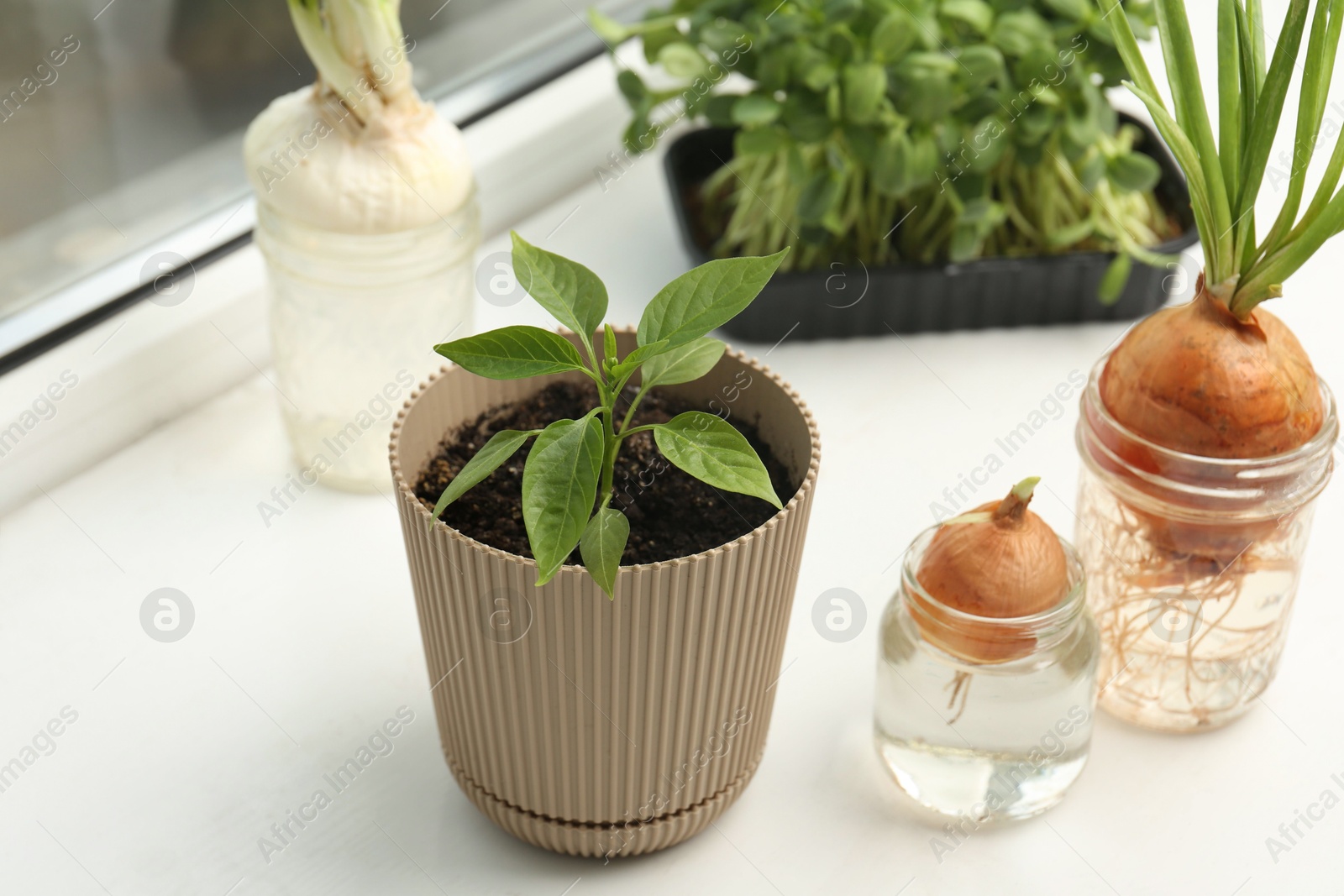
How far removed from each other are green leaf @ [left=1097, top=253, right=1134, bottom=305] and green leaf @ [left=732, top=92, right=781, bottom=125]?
A: 26 cm

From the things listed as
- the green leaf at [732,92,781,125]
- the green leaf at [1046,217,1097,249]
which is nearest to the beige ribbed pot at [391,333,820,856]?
the green leaf at [732,92,781,125]

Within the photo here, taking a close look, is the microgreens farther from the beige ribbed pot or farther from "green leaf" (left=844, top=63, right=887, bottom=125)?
the beige ribbed pot

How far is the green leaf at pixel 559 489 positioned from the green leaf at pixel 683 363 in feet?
0.16

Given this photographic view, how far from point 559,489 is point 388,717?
10.8 inches

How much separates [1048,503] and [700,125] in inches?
16.7

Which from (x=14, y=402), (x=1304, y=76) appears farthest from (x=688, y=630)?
(x=14, y=402)

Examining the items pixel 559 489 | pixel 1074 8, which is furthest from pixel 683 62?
pixel 559 489

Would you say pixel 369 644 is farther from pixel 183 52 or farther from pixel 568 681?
pixel 183 52

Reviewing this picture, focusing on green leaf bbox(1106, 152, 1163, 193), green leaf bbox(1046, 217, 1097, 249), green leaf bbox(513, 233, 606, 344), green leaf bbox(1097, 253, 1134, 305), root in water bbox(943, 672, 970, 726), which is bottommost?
green leaf bbox(1097, 253, 1134, 305)

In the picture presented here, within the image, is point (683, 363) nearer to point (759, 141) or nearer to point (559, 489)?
point (559, 489)

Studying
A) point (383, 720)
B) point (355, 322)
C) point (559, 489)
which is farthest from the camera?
point (355, 322)

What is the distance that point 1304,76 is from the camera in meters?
0.57

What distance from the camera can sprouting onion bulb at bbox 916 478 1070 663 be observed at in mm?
578

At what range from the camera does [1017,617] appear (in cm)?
58
